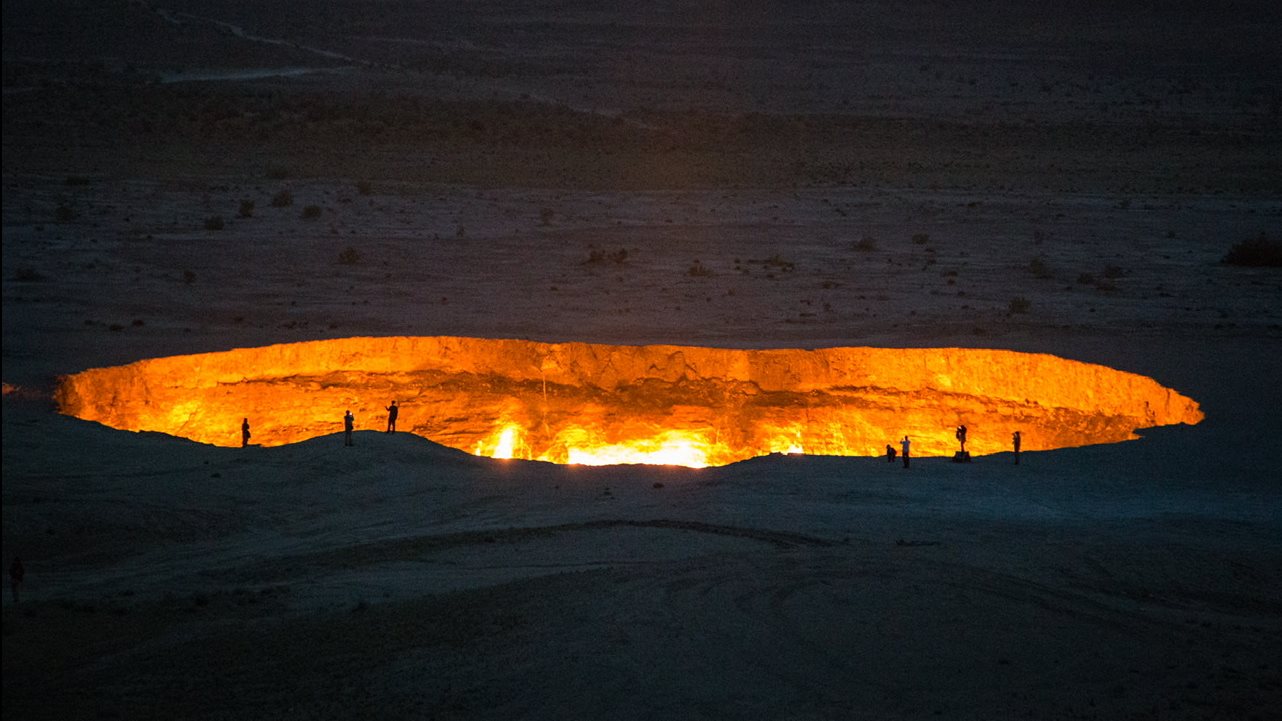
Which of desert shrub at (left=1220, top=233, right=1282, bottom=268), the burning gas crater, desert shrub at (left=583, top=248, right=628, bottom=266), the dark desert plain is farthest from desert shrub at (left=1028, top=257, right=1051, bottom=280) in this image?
the burning gas crater

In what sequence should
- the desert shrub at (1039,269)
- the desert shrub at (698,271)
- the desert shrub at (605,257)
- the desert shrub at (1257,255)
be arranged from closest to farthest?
the desert shrub at (698,271) → the desert shrub at (1039,269) → the desert shrub at (605,257) → the desert shrub at (1257,255)

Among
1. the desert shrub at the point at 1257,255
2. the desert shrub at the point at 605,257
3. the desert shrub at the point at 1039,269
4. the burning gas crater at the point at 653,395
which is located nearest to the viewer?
the burning gas crater at the point at 653,395

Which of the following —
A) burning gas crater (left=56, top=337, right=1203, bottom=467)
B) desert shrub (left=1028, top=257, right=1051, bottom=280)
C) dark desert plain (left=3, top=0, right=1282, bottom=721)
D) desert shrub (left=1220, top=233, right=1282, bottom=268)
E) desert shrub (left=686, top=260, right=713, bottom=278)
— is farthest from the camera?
desert shrub (left=1220, top=233, right=1282, bottom=268)

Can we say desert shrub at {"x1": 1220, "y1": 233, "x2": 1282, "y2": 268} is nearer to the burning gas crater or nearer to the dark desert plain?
the dark desert plain

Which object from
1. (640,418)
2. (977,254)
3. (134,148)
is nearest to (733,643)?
(640,418)

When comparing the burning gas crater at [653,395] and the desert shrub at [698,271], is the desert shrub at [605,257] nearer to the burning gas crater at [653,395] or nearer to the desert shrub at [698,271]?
the desert shrub at [698,271]

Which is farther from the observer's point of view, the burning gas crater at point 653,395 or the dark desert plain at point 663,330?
the burning gas crater at point 653,395

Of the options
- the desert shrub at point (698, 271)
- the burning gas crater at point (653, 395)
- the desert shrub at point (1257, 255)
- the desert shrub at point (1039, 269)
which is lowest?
the burning gas crater at point (653, 395)

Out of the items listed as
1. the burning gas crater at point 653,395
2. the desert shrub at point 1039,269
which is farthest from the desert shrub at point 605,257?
the burning gas crater at point 653,395
